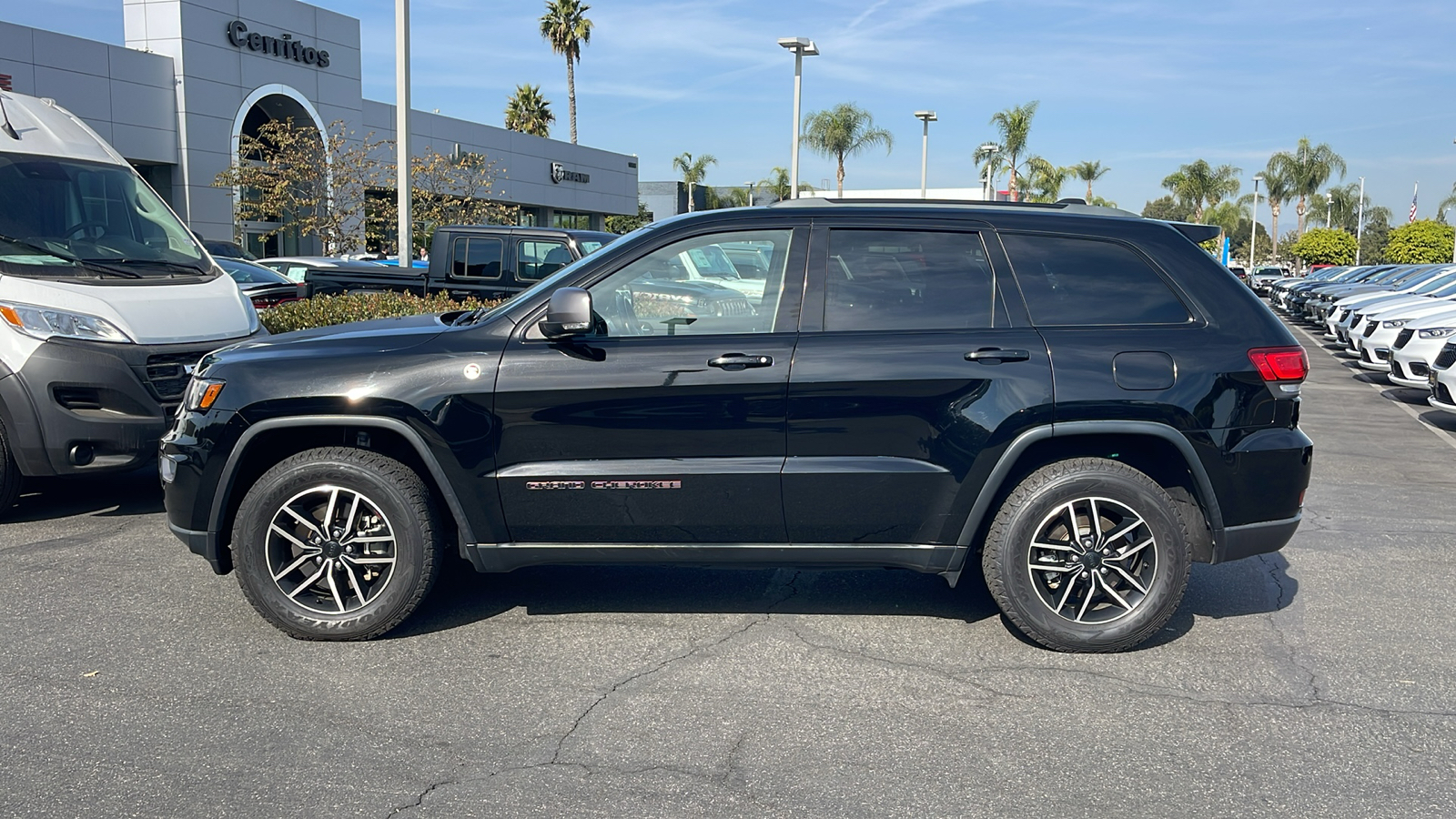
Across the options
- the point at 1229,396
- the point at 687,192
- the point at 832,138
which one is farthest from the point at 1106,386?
the point at 687,192

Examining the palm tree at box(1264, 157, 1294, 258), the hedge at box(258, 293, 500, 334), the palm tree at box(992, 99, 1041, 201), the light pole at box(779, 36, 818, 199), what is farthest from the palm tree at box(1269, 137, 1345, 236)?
the hedge at box(258, 293, 500, 334)

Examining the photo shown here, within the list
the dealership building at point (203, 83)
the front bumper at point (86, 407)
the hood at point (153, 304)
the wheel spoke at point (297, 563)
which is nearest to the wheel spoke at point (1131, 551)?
the wheel spoke at point (297, 563)

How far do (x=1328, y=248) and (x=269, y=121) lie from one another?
204 feet

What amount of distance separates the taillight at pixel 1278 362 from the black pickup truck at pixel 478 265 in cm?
939

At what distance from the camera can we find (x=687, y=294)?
4.70m

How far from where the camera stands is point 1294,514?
4.74 metres

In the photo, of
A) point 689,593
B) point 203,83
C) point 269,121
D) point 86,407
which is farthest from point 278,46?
point 689,593

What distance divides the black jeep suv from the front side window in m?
0.01

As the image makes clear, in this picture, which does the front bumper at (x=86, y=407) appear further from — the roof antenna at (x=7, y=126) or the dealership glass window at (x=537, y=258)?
the dealership glass window at (x=537, y=258)

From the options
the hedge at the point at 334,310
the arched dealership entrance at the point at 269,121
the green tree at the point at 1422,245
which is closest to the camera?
the hedge at the point at 334,310

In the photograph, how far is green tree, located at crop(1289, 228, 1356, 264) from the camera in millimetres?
70562

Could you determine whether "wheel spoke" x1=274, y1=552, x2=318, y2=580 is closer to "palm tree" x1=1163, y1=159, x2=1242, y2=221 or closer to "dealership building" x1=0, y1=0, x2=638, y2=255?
"dealership building" x1=0, y1=0, x2=638, y2=255

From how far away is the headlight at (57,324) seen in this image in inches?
256

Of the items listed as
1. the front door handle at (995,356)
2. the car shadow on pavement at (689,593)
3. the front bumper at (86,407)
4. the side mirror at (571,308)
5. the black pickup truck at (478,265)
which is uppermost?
the black pickup truck at (478,265)
